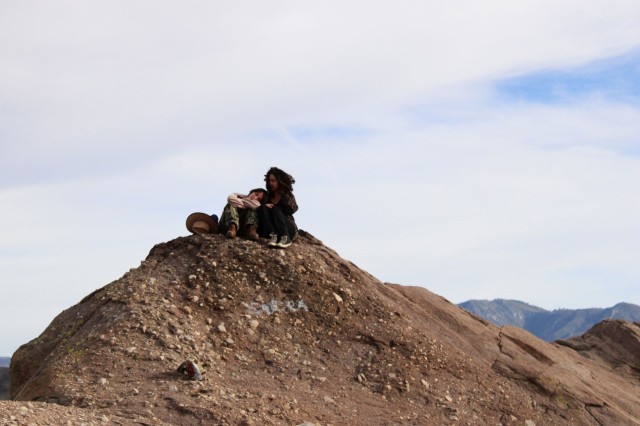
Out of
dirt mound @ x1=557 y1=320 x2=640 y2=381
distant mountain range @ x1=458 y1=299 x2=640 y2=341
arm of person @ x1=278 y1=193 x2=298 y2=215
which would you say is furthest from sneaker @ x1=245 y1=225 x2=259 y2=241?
distant mountain range @ x1=458 y1=299 x2=640 y2=341

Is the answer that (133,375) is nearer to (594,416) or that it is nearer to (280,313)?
(280,313)

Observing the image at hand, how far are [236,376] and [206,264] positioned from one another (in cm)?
216

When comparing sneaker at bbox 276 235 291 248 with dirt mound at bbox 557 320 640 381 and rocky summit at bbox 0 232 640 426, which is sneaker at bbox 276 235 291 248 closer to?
rocky summit at bbox 0 232 640 426

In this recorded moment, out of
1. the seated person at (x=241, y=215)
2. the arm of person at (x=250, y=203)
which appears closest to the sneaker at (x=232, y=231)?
the seated person at (x=241, y=215)

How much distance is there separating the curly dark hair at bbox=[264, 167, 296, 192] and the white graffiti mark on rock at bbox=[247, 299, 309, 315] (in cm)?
189

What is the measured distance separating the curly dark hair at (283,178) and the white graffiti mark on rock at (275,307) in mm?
1891

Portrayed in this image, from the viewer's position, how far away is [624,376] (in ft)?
50.2

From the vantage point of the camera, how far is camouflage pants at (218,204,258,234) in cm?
1230

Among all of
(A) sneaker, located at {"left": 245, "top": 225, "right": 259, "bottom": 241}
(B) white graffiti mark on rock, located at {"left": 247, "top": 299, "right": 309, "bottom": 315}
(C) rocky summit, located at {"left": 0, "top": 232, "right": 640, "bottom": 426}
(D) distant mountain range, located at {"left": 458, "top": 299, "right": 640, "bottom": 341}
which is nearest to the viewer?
(C) rocky summit, located at {"left": 0, "top": 232, "right": 640, "bottom": 426}

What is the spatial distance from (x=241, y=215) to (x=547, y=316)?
126016mm

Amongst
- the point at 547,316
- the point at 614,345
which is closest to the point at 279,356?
the point at 614,345

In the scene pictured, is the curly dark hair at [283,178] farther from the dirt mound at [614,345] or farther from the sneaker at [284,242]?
the dirt mound at [614,345]

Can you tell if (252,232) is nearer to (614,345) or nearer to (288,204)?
(288,204)

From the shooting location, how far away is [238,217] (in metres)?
12.4
